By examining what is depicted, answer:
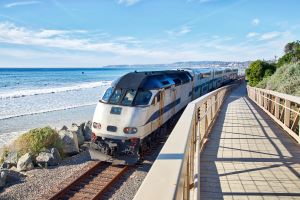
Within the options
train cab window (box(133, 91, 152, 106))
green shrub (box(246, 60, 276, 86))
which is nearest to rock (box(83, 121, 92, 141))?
train cab window (box(133, 91, 152, 106))

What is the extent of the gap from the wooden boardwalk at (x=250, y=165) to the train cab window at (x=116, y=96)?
179 inches

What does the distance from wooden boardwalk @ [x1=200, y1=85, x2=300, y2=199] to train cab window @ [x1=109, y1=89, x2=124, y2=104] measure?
4.53 m

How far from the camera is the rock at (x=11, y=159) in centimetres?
1370

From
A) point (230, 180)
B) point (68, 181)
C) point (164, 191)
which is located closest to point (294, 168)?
point (230, 180)

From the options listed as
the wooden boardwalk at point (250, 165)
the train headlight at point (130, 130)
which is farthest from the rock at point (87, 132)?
the wooden boardwalk at point (250, 165)

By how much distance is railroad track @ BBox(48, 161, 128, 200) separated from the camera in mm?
9680

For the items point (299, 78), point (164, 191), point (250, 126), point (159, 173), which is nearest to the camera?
point (164, 191)

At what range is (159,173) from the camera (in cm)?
177

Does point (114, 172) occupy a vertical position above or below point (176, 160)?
below

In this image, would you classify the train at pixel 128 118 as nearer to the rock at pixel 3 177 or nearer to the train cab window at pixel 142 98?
the train cab window at pixel 142 98

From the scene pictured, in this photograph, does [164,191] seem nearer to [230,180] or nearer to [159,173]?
[159,173]

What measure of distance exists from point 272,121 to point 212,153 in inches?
225

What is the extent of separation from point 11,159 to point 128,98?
5473 millimetres

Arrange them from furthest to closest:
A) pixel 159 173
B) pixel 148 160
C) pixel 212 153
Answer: pixel 148 160 < pixel 212 153 < pixel 159 173
